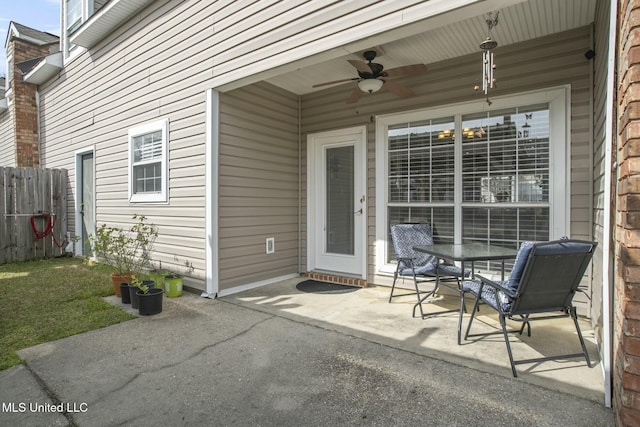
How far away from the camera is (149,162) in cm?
528

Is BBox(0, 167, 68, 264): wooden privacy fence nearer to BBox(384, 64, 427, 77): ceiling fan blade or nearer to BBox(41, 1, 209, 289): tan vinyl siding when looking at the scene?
BBox(41, 1, 209, 289): tan vinyl siding

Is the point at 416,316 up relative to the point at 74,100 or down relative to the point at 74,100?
down

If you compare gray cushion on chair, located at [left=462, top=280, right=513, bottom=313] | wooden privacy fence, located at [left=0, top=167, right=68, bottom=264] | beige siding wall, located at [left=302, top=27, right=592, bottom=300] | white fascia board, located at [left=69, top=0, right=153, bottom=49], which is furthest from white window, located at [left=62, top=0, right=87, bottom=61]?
gray cushion on chair, located at [left=462, top=280, right=513, bottom=313]

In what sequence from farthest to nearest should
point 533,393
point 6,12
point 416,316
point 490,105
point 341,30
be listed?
point 6,12 → point 490,105 → point 416,316 → point 341,30 → point 533,393

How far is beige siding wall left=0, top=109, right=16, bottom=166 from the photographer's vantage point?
9.17 meters

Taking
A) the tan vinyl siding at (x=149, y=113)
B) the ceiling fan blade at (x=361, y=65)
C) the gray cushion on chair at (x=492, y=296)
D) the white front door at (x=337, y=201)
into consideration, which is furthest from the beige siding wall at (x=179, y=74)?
the gray cushion on chair at (x=492, y=296)

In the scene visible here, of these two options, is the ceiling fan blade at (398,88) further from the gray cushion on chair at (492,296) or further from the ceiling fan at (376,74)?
the gray cushion on chair at (492,296)

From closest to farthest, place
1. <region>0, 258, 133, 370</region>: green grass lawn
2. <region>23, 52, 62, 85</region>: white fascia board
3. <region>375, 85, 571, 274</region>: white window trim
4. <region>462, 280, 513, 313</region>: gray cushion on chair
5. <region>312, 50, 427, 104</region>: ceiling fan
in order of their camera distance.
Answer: <region>462, 280, 513, 313</region>: gray cushion on chair < <region>0, 258, 133, 370</region>: green grass lawn < <region>375, 85, 571, 274</region>: white window trim < <region>312, 50, 427, 104</region>: ceiling fan < <region>23, 52, 62, 85</region>: white fascia board

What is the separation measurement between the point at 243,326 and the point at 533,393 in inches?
92.6

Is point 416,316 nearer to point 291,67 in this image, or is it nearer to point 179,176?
point 291,67

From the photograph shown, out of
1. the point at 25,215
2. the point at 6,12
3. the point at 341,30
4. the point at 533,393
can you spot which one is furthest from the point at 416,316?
the point at 6,12

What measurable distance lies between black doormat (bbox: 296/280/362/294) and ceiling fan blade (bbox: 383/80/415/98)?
8.45ft

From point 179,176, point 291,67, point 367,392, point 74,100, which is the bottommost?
point 367,392

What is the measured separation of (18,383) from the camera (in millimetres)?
2258
